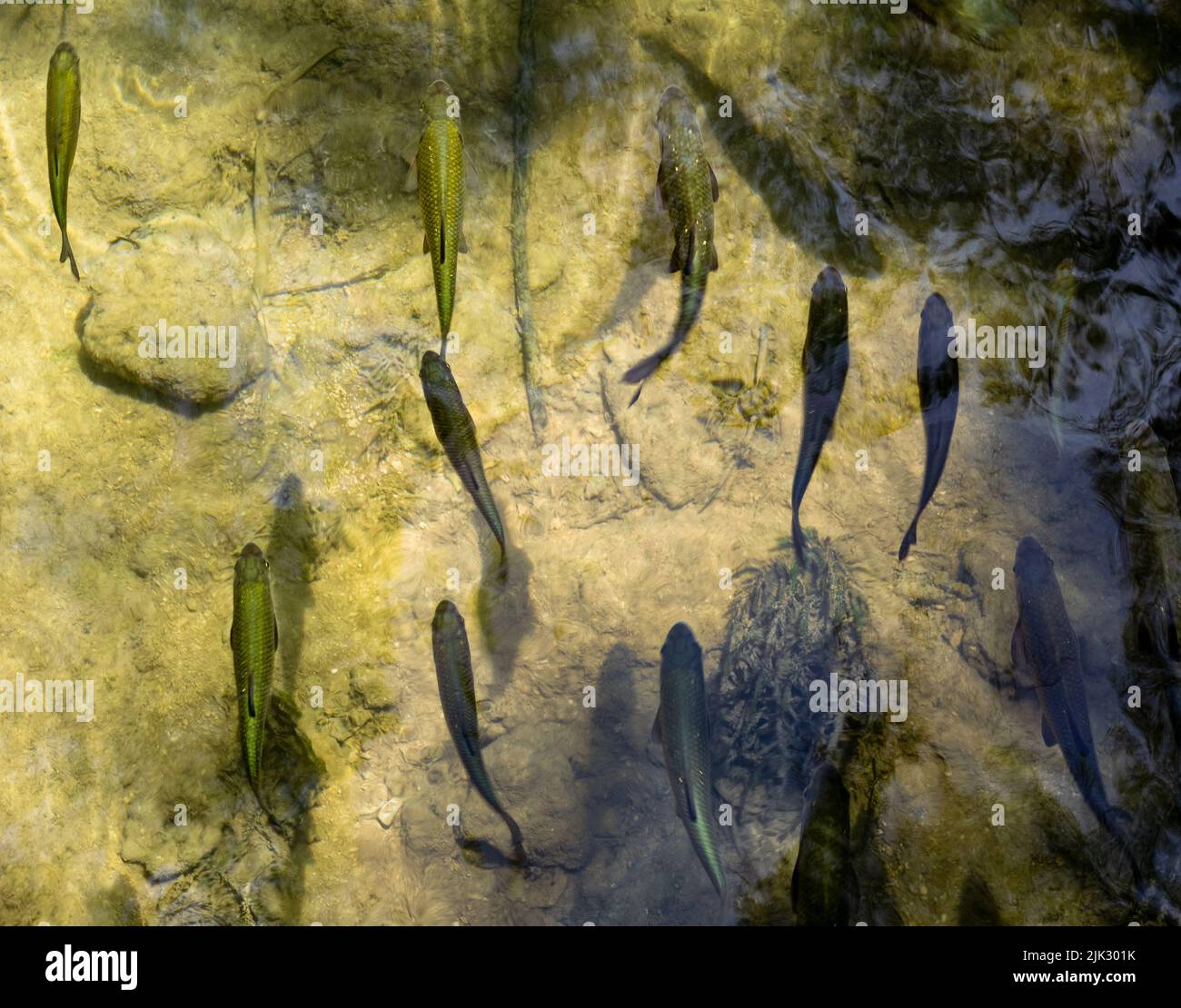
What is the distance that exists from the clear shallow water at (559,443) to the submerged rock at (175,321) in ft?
0.15

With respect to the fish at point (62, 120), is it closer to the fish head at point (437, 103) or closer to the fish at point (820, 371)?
the fish head at point (437, 103)

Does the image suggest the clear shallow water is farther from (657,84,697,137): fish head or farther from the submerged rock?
(657,84,697,137): fish head

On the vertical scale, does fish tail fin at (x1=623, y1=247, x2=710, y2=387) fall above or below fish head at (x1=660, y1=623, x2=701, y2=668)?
above

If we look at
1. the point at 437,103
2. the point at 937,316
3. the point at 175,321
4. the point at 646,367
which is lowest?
the point at 646,367

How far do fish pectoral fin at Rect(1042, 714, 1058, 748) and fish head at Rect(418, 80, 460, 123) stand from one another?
4284 mm

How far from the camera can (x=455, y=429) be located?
4340 millimetres

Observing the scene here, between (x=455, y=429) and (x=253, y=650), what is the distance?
4.76ft

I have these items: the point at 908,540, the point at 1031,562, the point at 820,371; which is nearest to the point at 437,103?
the point at 820,371

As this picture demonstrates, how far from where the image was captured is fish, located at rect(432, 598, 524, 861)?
161 inches

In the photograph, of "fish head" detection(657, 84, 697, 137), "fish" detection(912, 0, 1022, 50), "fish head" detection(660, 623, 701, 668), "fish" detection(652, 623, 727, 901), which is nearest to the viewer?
"fish" detection(652, 623, 727, 901)

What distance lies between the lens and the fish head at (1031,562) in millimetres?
4328

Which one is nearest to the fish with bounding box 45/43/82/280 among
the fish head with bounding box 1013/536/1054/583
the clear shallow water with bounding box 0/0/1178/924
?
the clear shallow water with bounding box 0/0/1178/924

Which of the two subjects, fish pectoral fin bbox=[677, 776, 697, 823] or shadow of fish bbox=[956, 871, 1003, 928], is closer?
fish pectoral fin bbox=[677, 776, 697, 823]

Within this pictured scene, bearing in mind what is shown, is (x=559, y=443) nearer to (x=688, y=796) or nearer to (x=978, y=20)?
(x=688, y=796)
